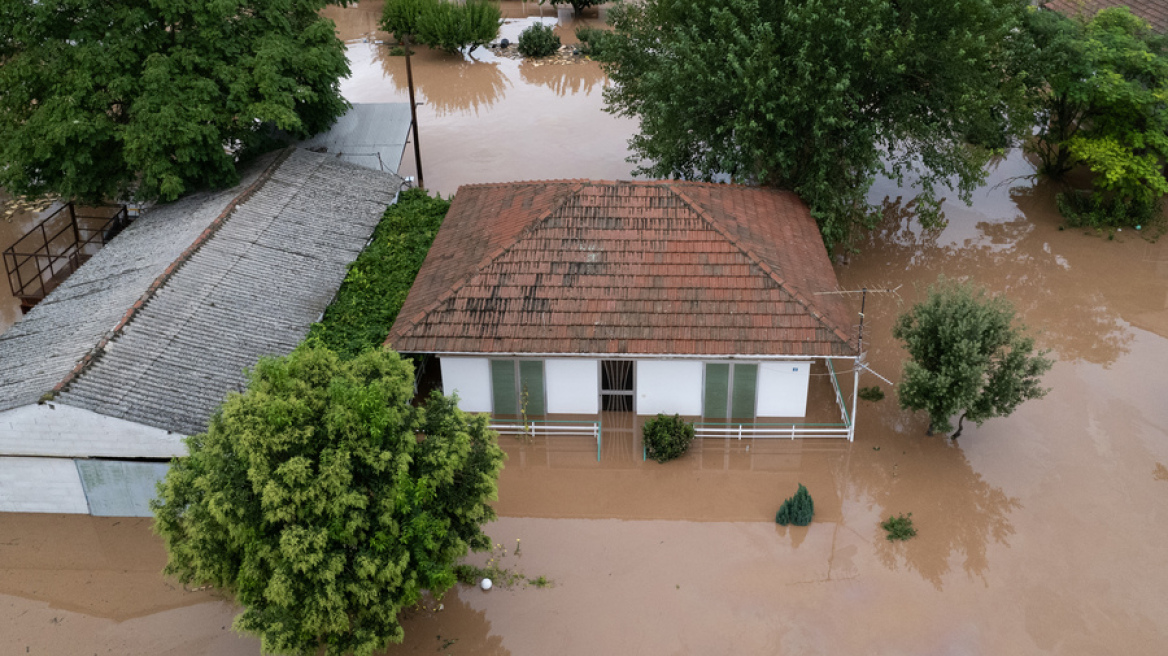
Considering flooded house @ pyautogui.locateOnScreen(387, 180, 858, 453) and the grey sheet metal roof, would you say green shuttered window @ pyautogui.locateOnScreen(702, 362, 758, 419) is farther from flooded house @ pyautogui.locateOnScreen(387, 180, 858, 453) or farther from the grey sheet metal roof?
the grey sheet metal roof

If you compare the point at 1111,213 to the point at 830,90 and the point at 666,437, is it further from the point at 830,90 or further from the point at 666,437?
the point at 666,437

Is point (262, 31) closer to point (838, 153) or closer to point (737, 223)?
point (737, 223)

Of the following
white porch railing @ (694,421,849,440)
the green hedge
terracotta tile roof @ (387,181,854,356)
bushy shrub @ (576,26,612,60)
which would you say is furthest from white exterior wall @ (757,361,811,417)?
bushy shrub @ (576,26,612,60)

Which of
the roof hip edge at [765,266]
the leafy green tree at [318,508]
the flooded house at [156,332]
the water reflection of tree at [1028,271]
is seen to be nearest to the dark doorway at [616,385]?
the roof hip edge at [765,266]

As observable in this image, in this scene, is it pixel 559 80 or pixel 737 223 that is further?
pixel 559 80

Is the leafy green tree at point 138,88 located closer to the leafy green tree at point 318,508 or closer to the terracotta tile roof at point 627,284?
the terracotta tile roof at point 627,284

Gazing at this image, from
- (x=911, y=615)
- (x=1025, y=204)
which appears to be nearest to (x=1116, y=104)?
(x=1025, y=204)

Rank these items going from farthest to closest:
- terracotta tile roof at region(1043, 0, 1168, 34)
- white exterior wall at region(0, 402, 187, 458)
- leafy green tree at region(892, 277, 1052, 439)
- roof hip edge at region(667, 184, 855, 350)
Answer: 1. terracotta tile roof at region(1043, 0, 1168, 34)
2. roof hip edge at region(667, 184, 855, 350)
3. leafy green tree at region(892, 277, 1052, 439)
4. white exterior wall at region(0, 402, 187, 458)
